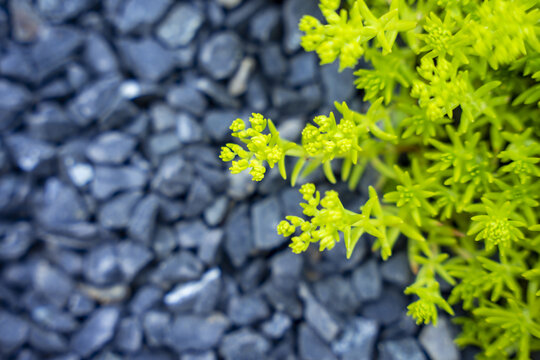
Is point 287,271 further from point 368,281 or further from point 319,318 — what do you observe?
point 368,281

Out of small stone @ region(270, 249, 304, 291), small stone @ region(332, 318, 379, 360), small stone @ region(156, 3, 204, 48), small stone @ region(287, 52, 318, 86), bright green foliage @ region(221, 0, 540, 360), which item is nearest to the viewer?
bright green foliage @ region(221, 0, 540, 360)

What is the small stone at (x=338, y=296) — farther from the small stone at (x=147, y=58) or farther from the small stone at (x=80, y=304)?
the small stone at (x=147, y=58)

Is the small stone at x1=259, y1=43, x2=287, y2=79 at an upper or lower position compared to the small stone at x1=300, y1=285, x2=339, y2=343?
upper

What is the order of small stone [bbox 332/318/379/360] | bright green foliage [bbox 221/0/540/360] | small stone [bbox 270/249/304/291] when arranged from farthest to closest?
small stone [bbox 270/249/304/291], small stone [bbox 332/318/379/360], bright green foliage [bbox 221/0/540/360]

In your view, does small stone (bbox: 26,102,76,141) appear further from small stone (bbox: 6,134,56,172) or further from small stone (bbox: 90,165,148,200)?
small stone (bbox: 90,165,148,200)

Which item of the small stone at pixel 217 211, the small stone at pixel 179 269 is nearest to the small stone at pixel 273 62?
the small stone at pixel 217 211

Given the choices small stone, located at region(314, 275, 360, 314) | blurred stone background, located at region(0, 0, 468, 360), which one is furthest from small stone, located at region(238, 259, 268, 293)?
small stone, located at region(314, 275, 360, 314)

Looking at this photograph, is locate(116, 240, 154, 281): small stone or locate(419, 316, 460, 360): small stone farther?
locate(116, 240, 154, 281): small stone
